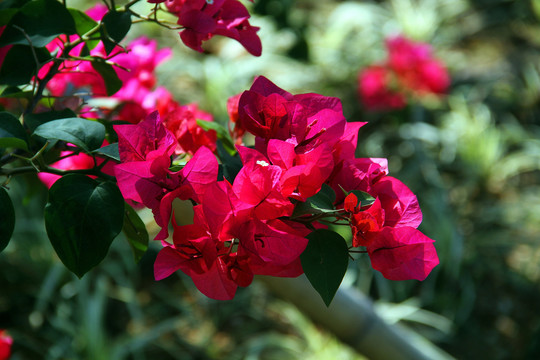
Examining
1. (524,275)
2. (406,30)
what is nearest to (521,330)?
(524,275)

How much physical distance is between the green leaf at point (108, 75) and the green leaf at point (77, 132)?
10 cm

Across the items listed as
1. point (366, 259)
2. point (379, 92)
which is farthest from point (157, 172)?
point (379, 92)

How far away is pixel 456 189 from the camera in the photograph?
2.07 metres

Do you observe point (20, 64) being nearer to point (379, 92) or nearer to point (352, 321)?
point (352, 321)

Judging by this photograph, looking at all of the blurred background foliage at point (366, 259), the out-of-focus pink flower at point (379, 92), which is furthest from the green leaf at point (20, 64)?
the out-of-focus pink flower at point (379, 92)

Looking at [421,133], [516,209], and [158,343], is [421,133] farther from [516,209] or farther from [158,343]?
[158,343]

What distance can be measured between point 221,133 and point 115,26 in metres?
0.12

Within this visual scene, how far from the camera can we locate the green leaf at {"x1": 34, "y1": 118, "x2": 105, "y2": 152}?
0.38 meters

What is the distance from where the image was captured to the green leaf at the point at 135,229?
16.4 inches

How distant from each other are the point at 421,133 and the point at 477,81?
52 cm

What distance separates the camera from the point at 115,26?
439 mm

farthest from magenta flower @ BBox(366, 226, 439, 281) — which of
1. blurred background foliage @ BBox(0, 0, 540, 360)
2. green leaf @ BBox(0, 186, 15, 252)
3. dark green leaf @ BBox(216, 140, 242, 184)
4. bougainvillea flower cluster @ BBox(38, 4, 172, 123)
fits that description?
blurred background foliage @ BBox(0, 0, 540, 360)

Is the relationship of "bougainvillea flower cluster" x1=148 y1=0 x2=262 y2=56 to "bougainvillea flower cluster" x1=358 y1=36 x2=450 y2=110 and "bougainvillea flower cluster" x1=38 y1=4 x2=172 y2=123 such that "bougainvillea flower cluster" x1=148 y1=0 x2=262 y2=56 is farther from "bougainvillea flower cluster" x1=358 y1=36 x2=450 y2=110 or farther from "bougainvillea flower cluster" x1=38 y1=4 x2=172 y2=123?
"bougainvillea flower cluster" x1=358 y1=36 x2=450 y2=110

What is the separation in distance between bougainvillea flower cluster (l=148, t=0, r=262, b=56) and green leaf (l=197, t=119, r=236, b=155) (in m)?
0.06
